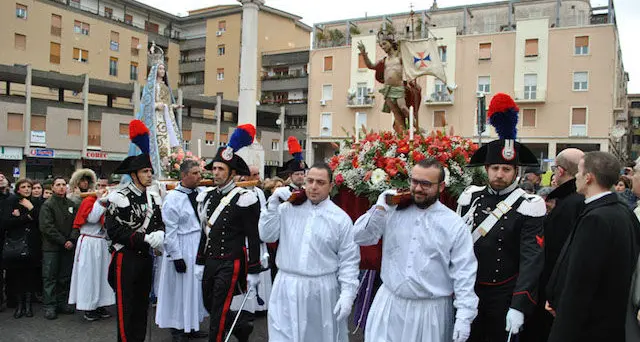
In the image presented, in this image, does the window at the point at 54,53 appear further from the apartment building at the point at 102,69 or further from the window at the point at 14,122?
the window at the point at 14,122

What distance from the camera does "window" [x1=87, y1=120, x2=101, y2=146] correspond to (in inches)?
1606

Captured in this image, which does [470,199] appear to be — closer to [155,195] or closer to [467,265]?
[467,265]

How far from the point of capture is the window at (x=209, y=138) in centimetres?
4709

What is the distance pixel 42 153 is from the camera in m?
38.2

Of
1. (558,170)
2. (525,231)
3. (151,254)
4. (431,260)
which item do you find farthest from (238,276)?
(558,170)

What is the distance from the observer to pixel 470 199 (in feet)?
15.6

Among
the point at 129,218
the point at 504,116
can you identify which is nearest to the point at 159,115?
the point at 129,218

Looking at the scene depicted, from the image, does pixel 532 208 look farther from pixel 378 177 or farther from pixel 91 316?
pixel 91 316

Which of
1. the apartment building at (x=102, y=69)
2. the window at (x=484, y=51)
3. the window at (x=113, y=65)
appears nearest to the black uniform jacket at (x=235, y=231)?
the apartment building at (x=102, y=69)

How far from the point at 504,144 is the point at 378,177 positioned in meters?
1.66

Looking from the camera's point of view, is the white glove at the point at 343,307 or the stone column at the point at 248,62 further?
the stone column at the point at 248,62

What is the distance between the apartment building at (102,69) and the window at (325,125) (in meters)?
6.39

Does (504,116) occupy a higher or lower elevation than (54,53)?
lower

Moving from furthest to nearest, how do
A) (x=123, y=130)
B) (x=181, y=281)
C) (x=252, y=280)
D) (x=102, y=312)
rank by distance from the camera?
(x=123, y=130) → (x=102, y=312) → (x=181, y=281) → (x=252, y=280)
